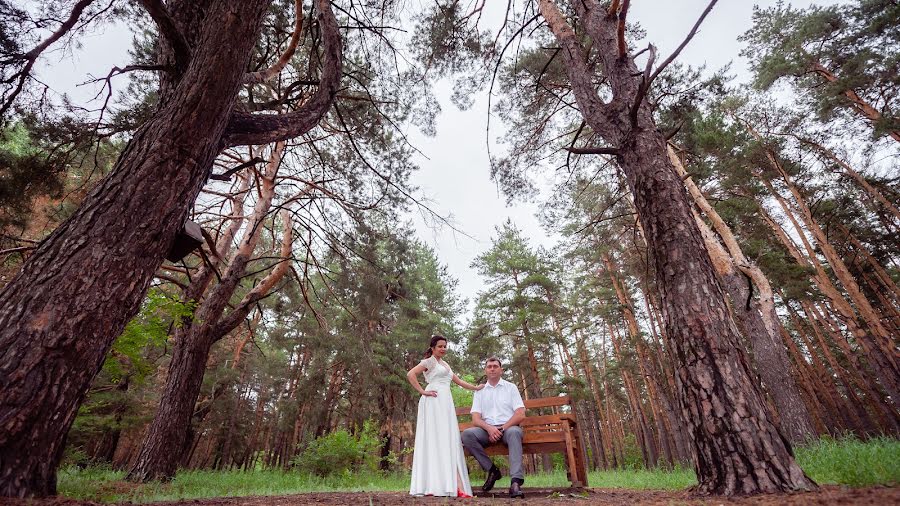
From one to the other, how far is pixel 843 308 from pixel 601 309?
735 cm

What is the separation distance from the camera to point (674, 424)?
1495 centimetres

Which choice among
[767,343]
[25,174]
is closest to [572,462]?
[767,343]

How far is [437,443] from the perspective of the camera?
3.94 m

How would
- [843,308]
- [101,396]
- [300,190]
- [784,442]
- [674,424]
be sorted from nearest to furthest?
[784,442]
[300,190]
[101,396]
[843,308]
[674,424]

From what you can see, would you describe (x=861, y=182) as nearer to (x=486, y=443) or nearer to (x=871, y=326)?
(x=871, y=326)

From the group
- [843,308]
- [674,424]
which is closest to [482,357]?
[674,424]

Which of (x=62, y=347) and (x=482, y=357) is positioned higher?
(x=482, y=357)

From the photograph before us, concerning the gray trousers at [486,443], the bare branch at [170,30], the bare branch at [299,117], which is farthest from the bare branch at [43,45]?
the gray trousers at [486,443]

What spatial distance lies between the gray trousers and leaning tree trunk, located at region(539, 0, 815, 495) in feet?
6.13

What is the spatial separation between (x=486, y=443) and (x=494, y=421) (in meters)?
0.26

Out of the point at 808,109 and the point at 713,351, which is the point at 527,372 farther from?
the point at 713,351

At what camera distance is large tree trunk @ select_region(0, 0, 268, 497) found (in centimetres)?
162

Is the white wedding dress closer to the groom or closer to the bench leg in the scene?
the groom

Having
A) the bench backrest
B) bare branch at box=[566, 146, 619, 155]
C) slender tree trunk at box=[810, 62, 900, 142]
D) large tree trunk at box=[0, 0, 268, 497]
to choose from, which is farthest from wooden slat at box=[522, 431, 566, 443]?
slender tree trunk at box=[810, 62, 900, 142]
